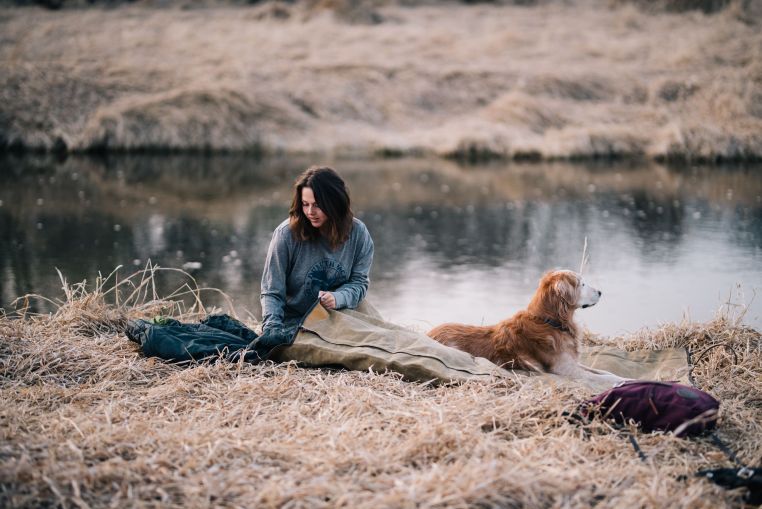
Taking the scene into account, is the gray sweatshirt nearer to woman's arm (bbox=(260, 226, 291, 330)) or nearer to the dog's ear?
woman's arm (bbox=(260, 226, 291, 330))

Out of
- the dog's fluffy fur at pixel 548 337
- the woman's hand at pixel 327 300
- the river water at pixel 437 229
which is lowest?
the river water at pixel 437 229

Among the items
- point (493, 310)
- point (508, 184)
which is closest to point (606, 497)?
point (493, 310)

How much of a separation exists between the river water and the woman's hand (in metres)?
2.58

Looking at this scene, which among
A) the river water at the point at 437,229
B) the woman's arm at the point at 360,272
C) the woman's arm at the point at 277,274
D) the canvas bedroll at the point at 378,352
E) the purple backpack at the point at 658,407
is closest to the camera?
the purple backpack at the point at 658,407

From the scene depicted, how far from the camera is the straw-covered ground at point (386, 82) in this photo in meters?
20.2

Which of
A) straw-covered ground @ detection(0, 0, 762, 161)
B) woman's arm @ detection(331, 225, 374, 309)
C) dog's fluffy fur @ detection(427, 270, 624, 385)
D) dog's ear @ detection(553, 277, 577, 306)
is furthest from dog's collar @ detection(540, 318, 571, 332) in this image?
straw-covered ground @ detection(0, 0, 762, 161)

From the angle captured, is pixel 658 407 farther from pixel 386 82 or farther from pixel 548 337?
pixel 386 82

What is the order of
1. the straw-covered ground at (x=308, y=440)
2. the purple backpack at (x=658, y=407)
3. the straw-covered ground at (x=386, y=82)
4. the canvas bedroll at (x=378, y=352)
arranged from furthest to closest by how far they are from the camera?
the straw-covered ground at (x=386, y=82), the canvas bedroll at (x=378, y=352), the purple backpack at (x=658, y=407), the straw-covered ground at (x=308, y=440)

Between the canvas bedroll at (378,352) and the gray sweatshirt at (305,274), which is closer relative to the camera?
the canvas bedroll at (378,352)

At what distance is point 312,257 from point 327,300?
38cm

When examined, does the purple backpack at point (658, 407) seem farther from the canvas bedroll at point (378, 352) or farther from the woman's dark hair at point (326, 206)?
the woman's dark hair at point (326, 206)

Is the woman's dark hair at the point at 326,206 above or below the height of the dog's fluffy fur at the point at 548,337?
above

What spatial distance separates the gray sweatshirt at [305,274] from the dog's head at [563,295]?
1.29 meters

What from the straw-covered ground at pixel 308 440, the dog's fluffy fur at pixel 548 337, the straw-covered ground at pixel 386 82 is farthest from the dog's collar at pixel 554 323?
the straw-covered ground at pixel 386 82
